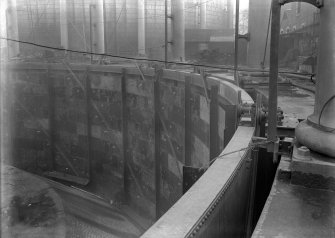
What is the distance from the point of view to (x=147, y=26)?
119ft

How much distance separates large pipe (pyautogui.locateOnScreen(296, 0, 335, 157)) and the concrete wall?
5.67 meters

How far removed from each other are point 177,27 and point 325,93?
15.9m

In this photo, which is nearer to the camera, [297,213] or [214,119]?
[297,213]

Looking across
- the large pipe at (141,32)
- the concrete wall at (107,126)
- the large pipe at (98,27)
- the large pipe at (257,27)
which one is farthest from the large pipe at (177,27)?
the large pipe at (141,32)

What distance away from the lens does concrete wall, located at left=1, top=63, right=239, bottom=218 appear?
500 inches

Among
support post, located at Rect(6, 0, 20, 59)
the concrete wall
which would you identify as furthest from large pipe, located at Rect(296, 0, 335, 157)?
support post, located at Rect(6, 0, 20, 59)

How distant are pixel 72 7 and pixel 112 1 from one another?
3369 mm

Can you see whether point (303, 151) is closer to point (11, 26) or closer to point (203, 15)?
point (11, 26)

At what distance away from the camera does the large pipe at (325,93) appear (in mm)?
3428

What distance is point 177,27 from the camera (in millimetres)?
18891

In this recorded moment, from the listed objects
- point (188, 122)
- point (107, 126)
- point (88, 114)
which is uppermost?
point (188, 122)

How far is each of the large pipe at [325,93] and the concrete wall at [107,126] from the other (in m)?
5.67

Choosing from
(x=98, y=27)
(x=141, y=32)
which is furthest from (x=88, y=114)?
(x=141, y=32)

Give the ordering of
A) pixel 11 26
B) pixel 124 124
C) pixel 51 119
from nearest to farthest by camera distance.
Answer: pixel 124 124
pixel 51 119
pixel 11 26
